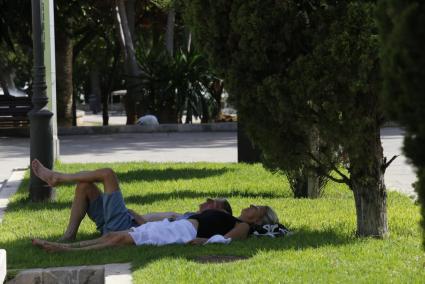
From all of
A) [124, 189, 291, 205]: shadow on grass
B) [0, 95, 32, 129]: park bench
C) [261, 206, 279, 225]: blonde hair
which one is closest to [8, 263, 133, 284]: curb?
[261, 206, 279, 225]: blonde hair

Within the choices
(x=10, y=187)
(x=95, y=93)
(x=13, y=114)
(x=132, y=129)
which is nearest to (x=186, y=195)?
(x=10, y=187)

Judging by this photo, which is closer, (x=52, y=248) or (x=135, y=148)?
(x=52, y=248)

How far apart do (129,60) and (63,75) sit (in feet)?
6.40

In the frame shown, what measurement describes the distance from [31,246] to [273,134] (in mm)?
2329

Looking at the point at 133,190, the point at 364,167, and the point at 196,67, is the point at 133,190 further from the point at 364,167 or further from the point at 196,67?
the point at 196,67

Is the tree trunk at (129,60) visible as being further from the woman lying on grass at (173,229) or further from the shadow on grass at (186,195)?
the woman lying on grass at (173,229)

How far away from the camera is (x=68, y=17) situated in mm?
25078

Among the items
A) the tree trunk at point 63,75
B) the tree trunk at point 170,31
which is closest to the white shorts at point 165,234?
the tree trunk at point 63,75

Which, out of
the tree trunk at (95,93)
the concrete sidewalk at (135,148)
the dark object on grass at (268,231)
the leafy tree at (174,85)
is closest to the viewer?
the dark object on grass at (268,231)

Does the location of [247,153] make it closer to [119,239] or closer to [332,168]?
[332,168]

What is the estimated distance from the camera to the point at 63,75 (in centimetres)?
2456

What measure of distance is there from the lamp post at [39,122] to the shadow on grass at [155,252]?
298 centimetres

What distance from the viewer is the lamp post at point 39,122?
35.1 feet

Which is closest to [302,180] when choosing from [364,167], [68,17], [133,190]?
[133,190]
